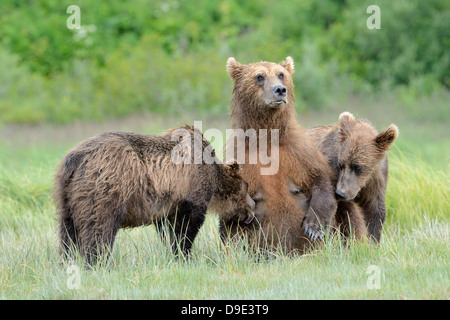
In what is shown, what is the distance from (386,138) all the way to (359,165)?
42 centimetres

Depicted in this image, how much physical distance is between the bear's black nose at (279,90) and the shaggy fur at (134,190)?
939 millimetres

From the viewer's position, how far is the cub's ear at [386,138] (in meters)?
7.07

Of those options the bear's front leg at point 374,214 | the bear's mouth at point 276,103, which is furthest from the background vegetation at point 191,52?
the bear's mouth at point 276,103

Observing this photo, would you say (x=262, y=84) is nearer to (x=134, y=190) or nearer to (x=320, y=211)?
(x=320, y=211)

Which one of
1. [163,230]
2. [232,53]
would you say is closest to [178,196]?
[163,230]

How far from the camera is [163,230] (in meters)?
7.03

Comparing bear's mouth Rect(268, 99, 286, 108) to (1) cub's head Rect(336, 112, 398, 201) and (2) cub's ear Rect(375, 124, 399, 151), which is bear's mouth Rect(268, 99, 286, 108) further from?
(2) cub's ear Rect(375, 124, 399, 151)

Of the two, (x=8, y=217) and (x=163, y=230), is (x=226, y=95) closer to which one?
(x=8, y=217)

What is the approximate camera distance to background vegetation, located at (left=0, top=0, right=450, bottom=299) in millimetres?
7453

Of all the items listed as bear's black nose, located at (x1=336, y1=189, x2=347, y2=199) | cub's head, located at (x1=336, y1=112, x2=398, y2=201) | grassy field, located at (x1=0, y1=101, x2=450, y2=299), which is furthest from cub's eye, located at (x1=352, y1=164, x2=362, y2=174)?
grassy field, located at (x1=0, y1=101, x2=450, y2=299)

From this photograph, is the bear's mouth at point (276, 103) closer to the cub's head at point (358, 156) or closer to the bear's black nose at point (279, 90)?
the bear's black nose at point (279, 90)

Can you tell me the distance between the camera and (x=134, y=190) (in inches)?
256

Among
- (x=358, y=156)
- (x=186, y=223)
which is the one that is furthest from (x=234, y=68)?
(x=186, y=223)

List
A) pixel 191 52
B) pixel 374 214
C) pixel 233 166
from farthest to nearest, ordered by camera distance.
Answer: pixel 191 52 < pixel 374 214 < pixel 233 166
